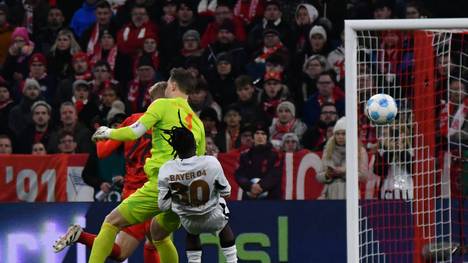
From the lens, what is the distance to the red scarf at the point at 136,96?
1839cm

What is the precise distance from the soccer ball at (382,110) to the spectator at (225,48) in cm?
649

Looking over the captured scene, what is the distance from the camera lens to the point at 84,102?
60.1 ft

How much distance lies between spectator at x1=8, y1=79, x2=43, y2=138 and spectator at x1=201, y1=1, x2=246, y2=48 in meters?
2.16

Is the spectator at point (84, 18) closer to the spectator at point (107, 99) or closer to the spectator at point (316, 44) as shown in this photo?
the spectator at point (107, 99)

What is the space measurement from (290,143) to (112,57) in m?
3.63

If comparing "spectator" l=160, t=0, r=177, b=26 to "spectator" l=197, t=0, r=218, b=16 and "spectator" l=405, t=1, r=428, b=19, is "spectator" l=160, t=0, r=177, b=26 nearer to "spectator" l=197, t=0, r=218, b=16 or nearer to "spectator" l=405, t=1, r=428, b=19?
"spectator" l=197, t=0, r=218, b=16

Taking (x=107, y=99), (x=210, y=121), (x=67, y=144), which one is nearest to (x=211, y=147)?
(x=210, y=121)

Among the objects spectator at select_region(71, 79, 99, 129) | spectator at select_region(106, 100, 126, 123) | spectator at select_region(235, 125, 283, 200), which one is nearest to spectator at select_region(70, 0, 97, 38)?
spectator at select_region(71, 79, 99, 129)

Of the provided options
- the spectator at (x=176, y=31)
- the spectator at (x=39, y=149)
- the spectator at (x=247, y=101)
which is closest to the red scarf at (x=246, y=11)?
the spectator at (x=176, y=31)

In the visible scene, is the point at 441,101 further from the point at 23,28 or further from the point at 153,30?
the point at 23,28

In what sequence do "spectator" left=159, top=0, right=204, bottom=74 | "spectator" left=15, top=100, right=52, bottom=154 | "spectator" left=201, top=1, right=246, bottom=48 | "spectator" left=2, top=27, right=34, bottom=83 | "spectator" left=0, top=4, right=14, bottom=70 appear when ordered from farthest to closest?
1. "spectator" left=0, top=4, right=14, bottom=70
2. "spectator" left=2, top=27, right=34, bottom=83
3. "spectator" left=159, top=0, right=204, bottom=74
4. "spectator" left=201, top=1, right=246, bottom=48
5. "spectator" left=15, top=100, right=52, bottom=154

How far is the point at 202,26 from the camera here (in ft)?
63.3

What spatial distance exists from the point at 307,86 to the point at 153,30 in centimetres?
228

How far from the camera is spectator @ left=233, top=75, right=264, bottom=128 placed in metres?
17.3
